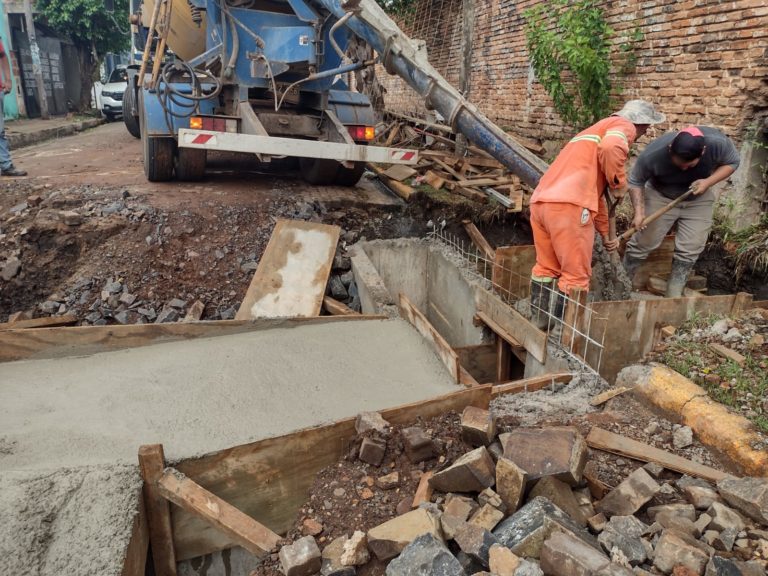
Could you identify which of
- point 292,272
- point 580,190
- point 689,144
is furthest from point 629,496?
point 292,272

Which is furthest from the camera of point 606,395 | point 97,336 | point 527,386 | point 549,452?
point 97,336

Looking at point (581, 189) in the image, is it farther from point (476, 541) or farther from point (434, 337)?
point (476, 541)

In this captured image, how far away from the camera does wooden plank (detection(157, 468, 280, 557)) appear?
2.16 metres

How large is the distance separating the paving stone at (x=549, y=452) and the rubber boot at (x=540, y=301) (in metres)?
1.90

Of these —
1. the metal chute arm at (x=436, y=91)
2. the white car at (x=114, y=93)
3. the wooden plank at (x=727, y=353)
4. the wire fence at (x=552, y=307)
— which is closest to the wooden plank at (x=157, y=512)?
the wire fence at (x=552, y=307)

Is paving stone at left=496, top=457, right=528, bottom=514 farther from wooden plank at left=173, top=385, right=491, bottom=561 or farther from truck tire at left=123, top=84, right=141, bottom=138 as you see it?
truck tire at left=123, top=84, right=141, bottom=138

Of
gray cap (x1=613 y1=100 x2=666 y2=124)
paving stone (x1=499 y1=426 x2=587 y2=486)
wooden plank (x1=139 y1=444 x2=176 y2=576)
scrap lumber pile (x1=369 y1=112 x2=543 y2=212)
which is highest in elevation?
gray cap (x1=613 y1=100 x2=666 y2=124)

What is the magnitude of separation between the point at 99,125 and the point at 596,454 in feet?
57.5

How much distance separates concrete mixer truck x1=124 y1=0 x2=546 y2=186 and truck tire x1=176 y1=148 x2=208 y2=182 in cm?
1

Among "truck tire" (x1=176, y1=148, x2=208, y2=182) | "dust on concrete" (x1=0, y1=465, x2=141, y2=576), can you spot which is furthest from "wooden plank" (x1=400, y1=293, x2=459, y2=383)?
"truck tire" (x1=176, y1=148, x2=208, y2=182)

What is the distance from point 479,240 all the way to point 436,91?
1770mm

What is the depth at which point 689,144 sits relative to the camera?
402cm

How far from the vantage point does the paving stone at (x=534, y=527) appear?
1778 mm

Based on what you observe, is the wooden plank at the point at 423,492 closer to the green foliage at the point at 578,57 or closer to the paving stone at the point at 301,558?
the paving stone at the point at 301,558
